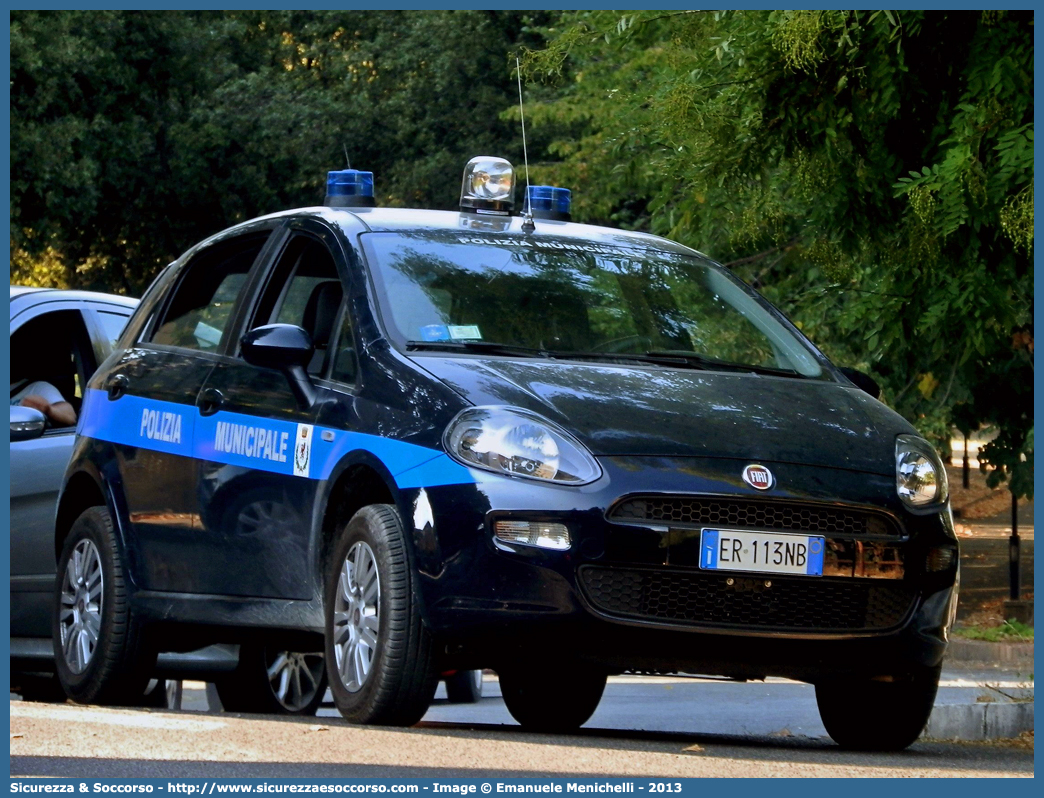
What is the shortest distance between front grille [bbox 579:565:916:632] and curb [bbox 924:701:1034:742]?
2727 millimetres

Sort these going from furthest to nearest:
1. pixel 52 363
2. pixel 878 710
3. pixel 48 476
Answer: pixel 52 363
pixel 48 476
pixel 878 710

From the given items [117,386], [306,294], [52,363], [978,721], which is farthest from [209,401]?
[978,721]

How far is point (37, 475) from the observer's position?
28.5 ft

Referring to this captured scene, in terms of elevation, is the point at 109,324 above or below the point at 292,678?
above

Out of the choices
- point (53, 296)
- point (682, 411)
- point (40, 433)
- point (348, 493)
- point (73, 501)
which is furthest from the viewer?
point (53, 296)

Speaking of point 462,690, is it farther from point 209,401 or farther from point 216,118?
point 216,118

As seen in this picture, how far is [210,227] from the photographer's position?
103 feet

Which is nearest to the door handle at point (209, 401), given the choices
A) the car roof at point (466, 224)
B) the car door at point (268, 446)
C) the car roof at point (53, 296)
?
the car door at point (268, 446)

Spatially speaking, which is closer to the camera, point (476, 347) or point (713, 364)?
point (476, 347)

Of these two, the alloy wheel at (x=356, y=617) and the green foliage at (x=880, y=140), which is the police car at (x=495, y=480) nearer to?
the alloy wheel at (x=356, y=617)

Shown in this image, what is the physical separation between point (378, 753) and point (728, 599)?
3.67 ft

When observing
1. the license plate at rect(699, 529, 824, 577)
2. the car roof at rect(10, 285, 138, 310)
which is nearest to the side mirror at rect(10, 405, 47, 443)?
the car roof at rect(10, 285, 138, 310)

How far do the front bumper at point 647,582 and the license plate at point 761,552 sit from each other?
0.10ft

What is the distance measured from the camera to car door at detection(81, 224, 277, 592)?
22.9ft
